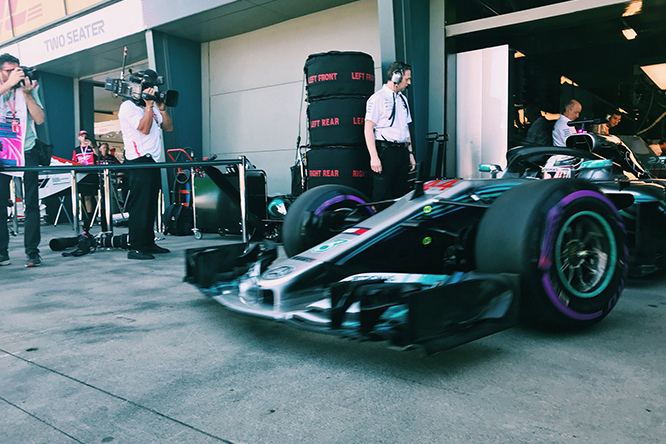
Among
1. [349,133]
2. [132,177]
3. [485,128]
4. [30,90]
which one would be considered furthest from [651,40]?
[30,90]

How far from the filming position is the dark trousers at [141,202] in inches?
179

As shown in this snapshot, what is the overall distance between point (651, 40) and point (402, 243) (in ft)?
25.0

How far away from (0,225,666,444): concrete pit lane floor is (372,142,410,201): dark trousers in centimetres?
229

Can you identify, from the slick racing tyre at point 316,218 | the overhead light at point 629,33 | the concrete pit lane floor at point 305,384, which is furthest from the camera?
the overhead light at point 629,33

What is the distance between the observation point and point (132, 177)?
4.55 m

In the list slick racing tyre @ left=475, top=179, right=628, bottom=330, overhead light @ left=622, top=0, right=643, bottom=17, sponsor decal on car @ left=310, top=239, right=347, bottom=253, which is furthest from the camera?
overhead light @ left=622, top=0, right=643, bottom=17

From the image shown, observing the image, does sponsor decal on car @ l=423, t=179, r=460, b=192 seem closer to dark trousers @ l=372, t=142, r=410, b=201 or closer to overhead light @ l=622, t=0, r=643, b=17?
dark trousers @ l=372, t=142, r=410, b=201

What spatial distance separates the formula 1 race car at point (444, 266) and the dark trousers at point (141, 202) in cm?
226

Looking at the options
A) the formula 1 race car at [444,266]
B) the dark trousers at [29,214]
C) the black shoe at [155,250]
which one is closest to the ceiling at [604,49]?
the formula 1 race car at [444,266]

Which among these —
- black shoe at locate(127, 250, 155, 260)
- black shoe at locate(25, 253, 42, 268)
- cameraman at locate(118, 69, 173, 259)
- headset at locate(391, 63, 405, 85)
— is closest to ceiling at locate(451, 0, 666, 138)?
headset at locate(391, 63, 405, 85)

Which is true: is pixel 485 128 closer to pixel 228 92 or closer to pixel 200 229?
pixel 200 229

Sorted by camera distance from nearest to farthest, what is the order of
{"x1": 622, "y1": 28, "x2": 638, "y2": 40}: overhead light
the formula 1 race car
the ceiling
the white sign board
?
the formula 1 race car
the ceiling
{"x1": 622, "y1": 28, "x2": 638, "y2": 40}: overhead light
the white sign board

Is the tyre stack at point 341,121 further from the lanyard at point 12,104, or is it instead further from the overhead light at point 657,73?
the overhead light at point 657,73

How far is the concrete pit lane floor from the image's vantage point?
4.24ft
